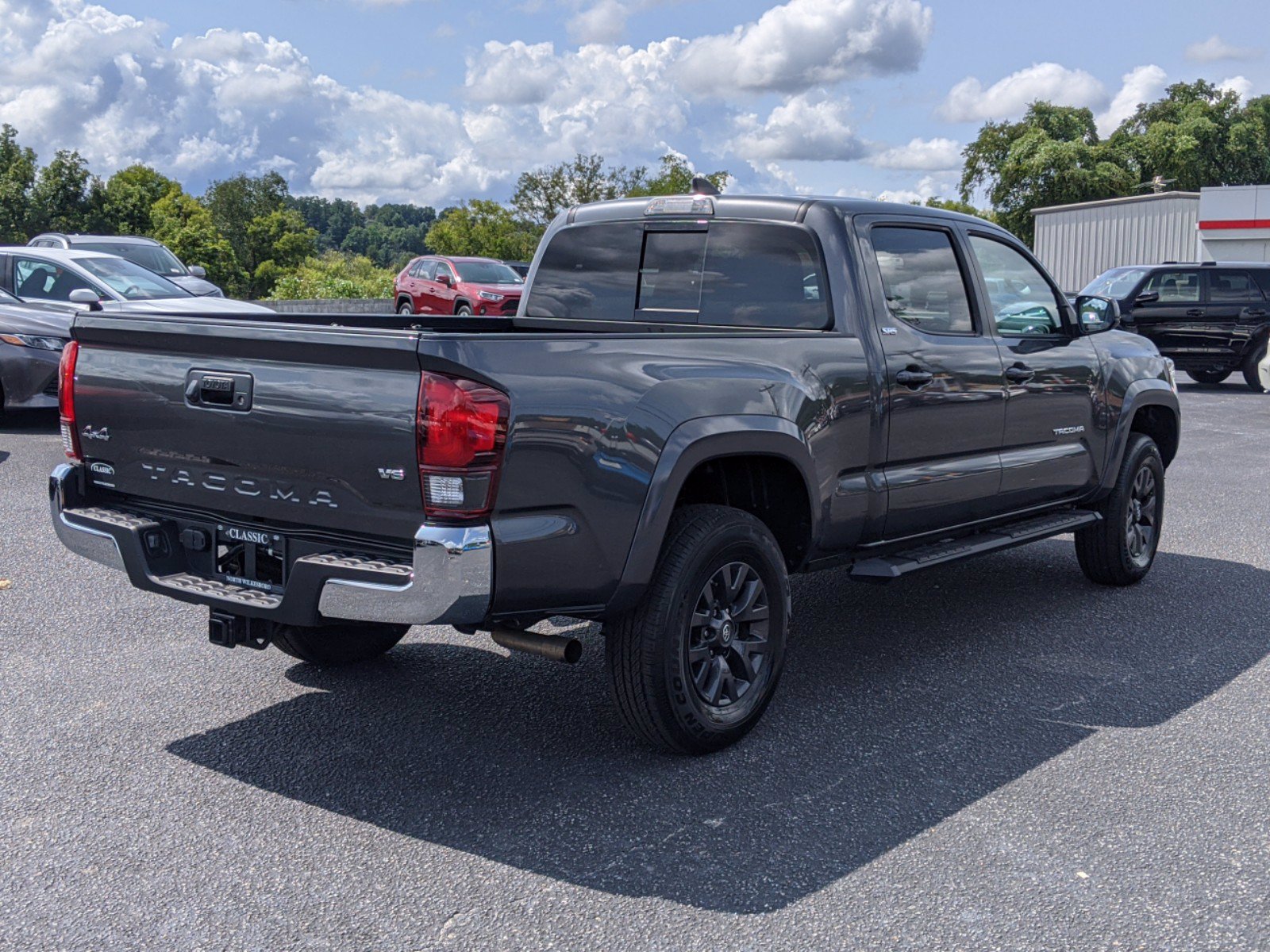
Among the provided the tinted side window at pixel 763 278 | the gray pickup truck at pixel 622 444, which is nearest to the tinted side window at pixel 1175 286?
the gray pickup truck at pixel 622 444

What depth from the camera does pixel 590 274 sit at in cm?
565

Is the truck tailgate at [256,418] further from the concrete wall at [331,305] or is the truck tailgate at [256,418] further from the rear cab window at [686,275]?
the concrete wall at [331,305]

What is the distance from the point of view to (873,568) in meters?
4.97

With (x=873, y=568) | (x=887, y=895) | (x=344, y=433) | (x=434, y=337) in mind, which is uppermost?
(x=434, y=337)

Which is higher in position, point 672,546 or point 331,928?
point 672,546

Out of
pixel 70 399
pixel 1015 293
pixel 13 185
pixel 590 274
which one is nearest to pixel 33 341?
pixel 590 274

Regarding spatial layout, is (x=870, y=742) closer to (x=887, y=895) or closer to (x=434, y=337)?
(x=887, y=895)

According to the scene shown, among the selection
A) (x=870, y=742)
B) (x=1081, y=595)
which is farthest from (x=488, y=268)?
(x=870, y=742)

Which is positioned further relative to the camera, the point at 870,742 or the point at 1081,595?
the point at 1081,595

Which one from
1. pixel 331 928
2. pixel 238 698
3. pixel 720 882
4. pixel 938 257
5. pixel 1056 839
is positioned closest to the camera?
pixel 331 928

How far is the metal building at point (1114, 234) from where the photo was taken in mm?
43281

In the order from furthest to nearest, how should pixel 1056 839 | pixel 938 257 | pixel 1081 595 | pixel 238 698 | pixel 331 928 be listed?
pixel 1081 595 < pixel 938 257 < pixel 238 698 < pixel 1056 839 < pixel 331 928

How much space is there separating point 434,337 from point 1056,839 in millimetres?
2214

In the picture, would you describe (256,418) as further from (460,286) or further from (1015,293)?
(460,286)
